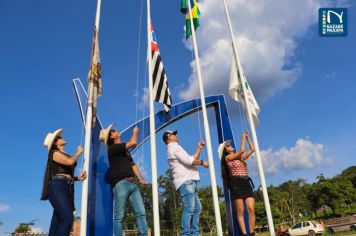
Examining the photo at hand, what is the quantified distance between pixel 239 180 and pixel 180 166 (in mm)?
1436

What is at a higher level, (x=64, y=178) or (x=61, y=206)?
(x=64, y=178)

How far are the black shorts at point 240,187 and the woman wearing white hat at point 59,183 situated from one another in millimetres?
2931

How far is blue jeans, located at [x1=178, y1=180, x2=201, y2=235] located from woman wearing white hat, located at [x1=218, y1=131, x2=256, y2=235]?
1.18m

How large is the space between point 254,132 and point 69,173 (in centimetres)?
412

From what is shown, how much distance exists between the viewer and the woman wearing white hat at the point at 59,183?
4457 mm

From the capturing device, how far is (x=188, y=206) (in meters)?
5.34

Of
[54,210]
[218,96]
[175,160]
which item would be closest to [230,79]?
[218,96]

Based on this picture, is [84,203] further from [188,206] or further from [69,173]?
[188,206]

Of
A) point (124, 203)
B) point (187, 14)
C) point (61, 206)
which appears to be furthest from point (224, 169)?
point (187, 14)

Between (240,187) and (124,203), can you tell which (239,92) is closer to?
(240,187)

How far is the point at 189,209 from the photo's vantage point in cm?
532

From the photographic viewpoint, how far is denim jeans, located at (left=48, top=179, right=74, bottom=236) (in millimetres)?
4406

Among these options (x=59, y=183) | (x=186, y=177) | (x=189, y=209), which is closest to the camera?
(x=59, y=183)

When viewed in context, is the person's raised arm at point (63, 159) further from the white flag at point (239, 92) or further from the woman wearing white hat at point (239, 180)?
the white flag at point (239, 92)
